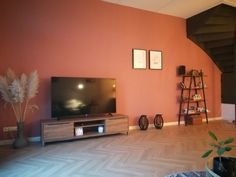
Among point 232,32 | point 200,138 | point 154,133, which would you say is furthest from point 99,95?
point 232,32

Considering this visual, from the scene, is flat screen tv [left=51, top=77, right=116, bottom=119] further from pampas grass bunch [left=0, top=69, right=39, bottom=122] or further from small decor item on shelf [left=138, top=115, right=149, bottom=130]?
small decor item on shelf [left=138, top=115, right=149, bottom=130]

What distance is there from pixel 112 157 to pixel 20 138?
1.73 m

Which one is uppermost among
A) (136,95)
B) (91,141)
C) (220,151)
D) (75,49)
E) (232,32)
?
(232,32)

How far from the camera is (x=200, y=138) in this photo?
402cm

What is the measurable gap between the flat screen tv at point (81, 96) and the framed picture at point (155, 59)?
4.36ft

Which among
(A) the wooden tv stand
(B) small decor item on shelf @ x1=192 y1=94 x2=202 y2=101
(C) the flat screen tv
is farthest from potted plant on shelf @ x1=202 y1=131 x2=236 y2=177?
(B) small decor item on shelf @ x1=192 y1=94 x2=202 y2=101

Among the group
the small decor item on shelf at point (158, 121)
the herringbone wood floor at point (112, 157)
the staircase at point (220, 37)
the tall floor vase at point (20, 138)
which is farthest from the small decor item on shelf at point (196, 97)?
the tall floor vase at point (20, 138)

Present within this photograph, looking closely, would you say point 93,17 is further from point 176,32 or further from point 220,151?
point 220,151

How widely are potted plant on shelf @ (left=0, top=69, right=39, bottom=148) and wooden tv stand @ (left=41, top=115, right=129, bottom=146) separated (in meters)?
0.40

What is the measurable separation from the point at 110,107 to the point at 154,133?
1176mm

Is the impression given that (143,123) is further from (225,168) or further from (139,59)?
(225,168)

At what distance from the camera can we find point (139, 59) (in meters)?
5.05

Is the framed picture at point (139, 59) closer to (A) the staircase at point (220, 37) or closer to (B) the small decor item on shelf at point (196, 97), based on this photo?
(A) the staircase at point (220, 37)

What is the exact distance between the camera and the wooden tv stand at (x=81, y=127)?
11.8 ft
